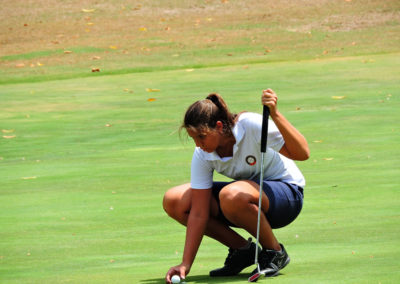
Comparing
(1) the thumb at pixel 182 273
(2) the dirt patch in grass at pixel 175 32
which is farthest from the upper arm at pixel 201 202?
(2) the dirt patch in grass at pixel 175 32

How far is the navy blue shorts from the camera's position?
520cm

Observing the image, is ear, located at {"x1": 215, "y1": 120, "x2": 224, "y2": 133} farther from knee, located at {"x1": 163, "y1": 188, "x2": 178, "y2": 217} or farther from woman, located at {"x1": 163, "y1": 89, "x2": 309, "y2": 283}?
knee, located at {"x1": 163, "y1": 188, "x2": 178, "y2": 217}

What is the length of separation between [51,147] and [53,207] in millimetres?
4068

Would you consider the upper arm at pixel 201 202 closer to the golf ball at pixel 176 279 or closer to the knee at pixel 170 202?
the knee at pixel 170 202

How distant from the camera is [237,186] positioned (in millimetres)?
5078

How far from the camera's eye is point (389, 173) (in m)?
8.55

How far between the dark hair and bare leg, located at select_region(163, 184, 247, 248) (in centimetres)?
51

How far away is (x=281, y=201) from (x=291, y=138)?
446 mm

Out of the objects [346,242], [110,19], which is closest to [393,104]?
[346,242]

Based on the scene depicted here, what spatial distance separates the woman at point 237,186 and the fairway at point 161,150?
0.65 ft

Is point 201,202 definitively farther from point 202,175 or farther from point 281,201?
point 281,201

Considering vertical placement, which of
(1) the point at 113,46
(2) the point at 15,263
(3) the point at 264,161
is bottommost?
(1) the point at 113,46

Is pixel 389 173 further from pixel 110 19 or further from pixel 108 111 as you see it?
pixel 110 19

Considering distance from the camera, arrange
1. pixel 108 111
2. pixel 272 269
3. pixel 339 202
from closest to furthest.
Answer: pixel 272 269 < pixel 339 202 < pixel 108 111
